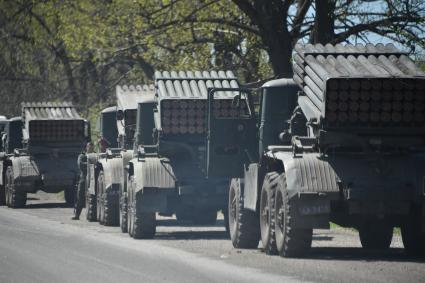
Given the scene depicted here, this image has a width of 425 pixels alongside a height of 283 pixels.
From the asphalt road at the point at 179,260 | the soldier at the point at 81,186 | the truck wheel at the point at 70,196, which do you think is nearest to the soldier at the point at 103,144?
the soldier at the point at 81,186

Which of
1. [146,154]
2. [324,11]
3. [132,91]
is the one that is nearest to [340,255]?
[146,154]

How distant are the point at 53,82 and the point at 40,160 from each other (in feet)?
70.5

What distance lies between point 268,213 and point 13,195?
17.4m

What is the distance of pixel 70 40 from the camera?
39656 mm

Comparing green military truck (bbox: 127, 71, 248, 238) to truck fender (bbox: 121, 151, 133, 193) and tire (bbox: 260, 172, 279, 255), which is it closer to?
truck fender (bbox: 121, 151, 133, 193)

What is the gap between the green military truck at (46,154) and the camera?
33250 mm

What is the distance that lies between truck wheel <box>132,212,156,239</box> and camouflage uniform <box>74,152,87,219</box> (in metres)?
7.09

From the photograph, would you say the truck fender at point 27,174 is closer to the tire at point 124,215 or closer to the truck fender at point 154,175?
the tire at point 124,215

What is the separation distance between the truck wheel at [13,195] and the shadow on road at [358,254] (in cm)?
1656

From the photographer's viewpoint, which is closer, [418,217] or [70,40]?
[418,217]

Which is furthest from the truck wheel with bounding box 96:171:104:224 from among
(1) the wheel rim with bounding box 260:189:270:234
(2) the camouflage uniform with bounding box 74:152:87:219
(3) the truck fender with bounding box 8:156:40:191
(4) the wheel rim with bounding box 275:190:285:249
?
(4) the wheel rim with bounding box 275:190:285:249

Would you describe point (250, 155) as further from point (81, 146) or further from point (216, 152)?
point (81, 146)

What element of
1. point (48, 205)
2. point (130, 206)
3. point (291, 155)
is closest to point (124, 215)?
point (130, 206)

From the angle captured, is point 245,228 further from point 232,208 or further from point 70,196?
point 70,196
